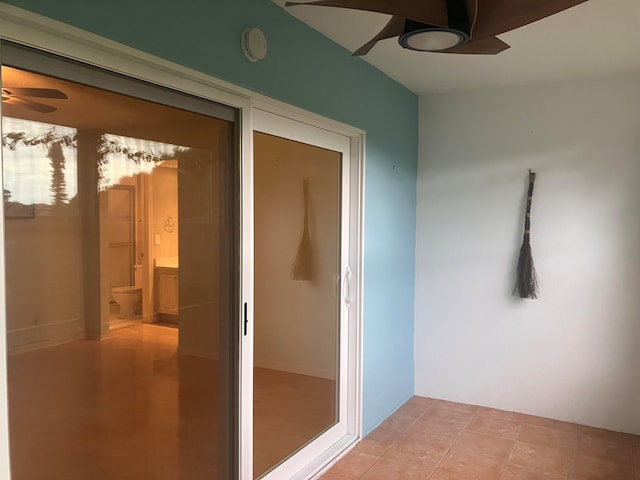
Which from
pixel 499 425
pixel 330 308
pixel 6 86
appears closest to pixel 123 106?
pixel 6 86

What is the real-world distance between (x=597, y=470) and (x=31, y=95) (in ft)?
11.2

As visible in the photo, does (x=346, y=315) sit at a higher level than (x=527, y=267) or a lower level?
lower

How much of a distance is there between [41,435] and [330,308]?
192 centimetres

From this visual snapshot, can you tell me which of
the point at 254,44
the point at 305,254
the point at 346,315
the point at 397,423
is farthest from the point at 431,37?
the point at 397,423

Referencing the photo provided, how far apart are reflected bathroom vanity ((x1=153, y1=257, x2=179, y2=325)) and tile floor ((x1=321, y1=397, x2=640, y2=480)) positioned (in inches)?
58.1

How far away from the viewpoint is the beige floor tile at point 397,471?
117 inches

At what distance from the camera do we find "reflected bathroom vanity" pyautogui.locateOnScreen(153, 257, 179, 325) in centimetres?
205

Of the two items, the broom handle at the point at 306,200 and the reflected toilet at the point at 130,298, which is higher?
the broom handle at the point at 306,200

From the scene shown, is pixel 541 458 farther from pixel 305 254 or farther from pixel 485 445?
pixel 305 254

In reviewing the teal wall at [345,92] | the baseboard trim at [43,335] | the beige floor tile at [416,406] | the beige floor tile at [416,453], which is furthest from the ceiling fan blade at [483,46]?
the beige floor tile at [416,406]

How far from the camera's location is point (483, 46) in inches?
75.2

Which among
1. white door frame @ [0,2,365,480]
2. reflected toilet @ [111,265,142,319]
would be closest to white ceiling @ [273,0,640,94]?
white door frame @ [0,2,365,480]

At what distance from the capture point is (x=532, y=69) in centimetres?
348

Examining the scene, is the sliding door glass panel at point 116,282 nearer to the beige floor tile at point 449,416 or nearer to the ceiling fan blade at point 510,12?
the ceiling fan blade at point 510,12
